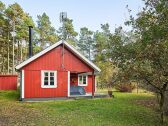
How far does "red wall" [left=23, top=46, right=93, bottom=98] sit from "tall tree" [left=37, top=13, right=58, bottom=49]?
40.9 metres

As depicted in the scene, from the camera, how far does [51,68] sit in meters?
27.1

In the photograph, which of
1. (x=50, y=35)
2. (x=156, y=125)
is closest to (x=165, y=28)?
(x=156, y=125)

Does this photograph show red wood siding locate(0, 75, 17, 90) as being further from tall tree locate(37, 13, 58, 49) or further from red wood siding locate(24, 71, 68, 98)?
tall tree locate(37, 13, 58, 49)

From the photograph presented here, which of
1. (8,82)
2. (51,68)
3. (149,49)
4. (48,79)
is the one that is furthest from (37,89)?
(149,49)

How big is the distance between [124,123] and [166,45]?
14.9 ft

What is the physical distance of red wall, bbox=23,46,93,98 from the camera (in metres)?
26.2

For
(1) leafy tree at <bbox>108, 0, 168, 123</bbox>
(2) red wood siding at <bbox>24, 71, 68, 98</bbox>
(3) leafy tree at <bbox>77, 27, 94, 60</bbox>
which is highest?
(3) leafy tree at <bbox>77, 27, 94, 60</bbox>

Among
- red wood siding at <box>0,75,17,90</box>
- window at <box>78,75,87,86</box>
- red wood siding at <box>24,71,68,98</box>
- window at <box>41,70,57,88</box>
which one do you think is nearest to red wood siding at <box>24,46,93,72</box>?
window at <box>41,70,57,88</box>

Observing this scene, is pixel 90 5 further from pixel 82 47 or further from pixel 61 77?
pixel 82 47

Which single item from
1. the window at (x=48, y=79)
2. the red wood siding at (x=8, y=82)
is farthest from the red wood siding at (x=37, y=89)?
the red wood siding at (x=8, y=82)

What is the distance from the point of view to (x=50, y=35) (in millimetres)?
69875

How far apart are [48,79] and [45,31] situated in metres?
45.8

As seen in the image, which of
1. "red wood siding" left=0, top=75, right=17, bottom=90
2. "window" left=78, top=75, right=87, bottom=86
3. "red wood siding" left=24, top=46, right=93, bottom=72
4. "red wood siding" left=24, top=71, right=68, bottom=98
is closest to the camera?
"red wood siding" left=24, top=71, right=68, bottom=98

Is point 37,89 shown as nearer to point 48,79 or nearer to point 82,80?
point 48,79
